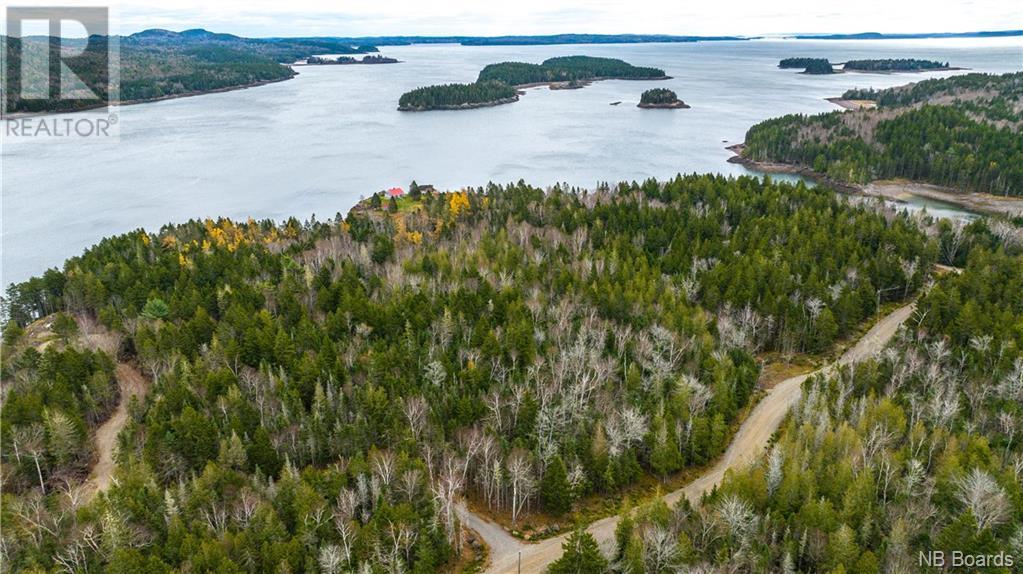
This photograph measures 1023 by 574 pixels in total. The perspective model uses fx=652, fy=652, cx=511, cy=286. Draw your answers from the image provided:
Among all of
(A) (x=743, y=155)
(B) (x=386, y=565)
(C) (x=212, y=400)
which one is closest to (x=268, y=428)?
(C) (x=212, y=400)

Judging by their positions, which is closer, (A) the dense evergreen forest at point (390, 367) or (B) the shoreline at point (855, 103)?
(A) the dense evergreen forest at point (390, 367)

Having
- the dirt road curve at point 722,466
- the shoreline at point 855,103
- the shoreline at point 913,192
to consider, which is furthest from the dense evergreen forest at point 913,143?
the dirt road curve at point 722,466

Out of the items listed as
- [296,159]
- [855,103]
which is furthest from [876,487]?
[855,103]

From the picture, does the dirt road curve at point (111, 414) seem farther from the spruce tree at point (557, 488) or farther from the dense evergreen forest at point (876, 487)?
the dense evergreen forest at point (876, 487)

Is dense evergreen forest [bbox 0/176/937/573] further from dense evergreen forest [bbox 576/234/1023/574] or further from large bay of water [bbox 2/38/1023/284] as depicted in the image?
large bay of water [bbox 2/38/1023/284]

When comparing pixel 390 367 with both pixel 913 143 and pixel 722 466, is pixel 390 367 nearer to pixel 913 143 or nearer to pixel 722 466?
pixel 722 466
